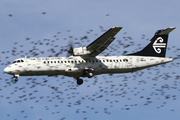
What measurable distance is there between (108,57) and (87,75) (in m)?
3.33

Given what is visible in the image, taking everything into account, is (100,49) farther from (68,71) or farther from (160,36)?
(160,36)

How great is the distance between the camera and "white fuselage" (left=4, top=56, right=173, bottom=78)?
28.6 metres

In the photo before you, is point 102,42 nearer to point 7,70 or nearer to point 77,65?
point 77,65

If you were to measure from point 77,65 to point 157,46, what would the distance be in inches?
394

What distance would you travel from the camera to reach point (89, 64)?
30.0 metres

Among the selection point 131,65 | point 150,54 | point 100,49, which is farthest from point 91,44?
point 150,54

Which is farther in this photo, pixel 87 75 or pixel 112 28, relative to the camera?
pixel 87 75

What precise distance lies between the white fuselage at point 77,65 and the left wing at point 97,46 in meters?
1.41

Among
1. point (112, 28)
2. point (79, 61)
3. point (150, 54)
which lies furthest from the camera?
point (150, 54)

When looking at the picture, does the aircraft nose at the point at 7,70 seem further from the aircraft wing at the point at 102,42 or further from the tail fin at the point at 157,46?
the tail fin at the point at 157,46

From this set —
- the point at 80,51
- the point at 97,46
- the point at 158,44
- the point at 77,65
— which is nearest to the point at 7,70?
the point at 77,65

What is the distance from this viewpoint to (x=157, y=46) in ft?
108

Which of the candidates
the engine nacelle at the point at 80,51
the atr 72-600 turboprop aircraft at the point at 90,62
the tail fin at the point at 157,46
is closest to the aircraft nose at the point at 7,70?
the atr 72-600 turboprop aircraft at the point at 90,62

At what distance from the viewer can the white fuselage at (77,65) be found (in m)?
28.6
